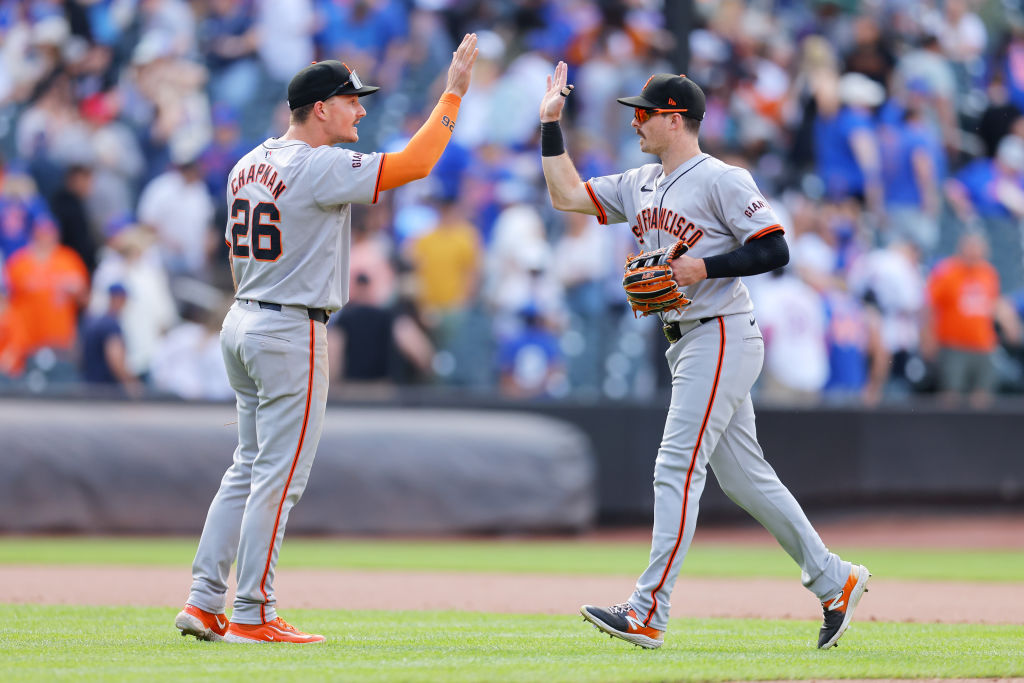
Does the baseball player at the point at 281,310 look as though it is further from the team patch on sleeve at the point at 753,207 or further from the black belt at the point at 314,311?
the team patch on sleeve at the point at 753,207

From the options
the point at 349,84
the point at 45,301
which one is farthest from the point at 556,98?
the point at 45,301

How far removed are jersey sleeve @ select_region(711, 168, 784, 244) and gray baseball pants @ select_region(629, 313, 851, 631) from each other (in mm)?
360

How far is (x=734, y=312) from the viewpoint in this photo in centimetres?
535

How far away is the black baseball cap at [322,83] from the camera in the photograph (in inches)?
207

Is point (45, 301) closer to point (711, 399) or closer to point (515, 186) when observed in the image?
point (515, 186)

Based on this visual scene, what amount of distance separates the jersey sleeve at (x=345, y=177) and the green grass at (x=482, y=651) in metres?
1.65

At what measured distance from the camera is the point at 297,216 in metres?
5.19

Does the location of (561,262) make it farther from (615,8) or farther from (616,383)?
(615,8)

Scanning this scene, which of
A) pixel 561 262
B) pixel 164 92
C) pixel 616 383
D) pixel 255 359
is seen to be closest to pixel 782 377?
pixel 616 383

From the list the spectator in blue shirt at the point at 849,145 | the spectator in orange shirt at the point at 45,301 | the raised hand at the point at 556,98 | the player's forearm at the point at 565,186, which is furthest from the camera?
the spectator in blue shirt at the point at 849,145

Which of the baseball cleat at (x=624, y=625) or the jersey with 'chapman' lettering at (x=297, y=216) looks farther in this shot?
the jersey with 'chapman' lettering at (x=297, y=216)

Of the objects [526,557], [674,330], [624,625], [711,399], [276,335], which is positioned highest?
[674,330]

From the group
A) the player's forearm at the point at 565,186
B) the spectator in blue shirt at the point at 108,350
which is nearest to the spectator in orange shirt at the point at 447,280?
the spectator in blue shirt at the point at 108,350

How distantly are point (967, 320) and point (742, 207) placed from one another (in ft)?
26.0
